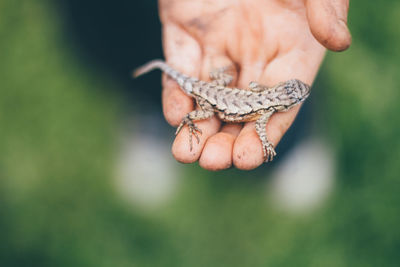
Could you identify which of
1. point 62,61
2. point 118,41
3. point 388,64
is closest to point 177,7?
point 118,41

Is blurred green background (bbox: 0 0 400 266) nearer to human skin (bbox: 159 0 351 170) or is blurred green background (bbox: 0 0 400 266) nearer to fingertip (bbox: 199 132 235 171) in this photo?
human skin (bbox: 159 0 351 170)

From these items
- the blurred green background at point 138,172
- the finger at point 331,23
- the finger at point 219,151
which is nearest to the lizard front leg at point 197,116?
the finger at point 219,151

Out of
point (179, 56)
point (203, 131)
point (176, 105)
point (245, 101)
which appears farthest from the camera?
point (179, 56)

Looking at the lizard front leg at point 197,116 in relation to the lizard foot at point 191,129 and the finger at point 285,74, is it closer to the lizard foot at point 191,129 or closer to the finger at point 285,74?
the lizard foot at point 191,129

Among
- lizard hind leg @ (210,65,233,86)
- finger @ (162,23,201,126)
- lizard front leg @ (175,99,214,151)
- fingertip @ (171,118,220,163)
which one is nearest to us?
fingertip @ (171,118,220,163)

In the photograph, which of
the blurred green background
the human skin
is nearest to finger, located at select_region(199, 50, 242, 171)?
the human skin

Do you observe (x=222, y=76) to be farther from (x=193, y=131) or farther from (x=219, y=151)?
(x=219, y=151)

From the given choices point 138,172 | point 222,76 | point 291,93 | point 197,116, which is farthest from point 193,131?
point 138,172

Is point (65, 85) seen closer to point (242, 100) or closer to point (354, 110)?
point (242, 100)
